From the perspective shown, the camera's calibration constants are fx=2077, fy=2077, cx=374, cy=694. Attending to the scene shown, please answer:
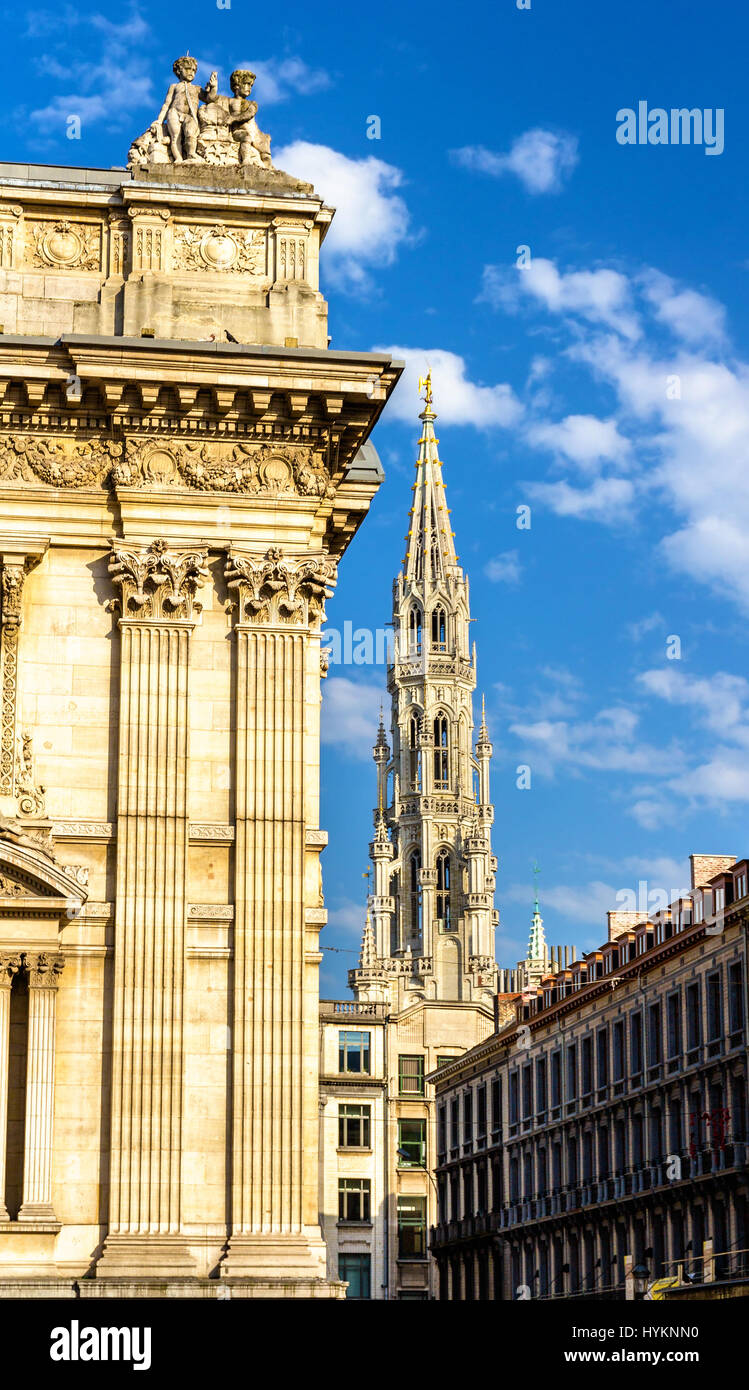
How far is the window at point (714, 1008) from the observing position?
76125mm

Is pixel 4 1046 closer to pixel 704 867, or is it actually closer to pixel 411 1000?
pixel 704 867

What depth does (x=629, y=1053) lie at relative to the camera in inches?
3398

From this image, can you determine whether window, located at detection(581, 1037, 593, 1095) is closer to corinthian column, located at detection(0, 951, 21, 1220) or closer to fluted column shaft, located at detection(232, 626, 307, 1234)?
fluted column shaft, located at detection(232, 626, 307, 1234)

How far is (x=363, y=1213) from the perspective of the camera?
120 metres

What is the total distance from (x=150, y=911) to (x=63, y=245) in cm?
1077

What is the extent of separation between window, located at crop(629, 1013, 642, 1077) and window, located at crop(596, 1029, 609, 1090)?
376cm

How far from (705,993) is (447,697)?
122166 millimetres

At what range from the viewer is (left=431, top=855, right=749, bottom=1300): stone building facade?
74.3 metres

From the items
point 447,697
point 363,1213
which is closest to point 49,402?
point 363,1213

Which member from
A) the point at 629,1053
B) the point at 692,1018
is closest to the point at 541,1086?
the point at 629,1053

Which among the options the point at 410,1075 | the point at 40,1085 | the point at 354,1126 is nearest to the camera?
the point at 40,1085

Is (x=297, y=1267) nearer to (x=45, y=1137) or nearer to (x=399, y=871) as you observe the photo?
(x=45, y=1137)

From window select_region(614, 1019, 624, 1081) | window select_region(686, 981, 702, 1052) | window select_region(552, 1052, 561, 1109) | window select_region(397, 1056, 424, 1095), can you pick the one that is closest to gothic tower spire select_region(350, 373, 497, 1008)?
window select_region(397, 1056, 424, 1095)

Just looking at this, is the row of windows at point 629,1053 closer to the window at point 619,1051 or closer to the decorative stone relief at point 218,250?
the window at point 619,1051
